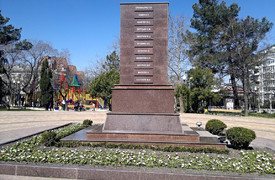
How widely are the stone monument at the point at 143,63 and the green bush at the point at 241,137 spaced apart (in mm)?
2138

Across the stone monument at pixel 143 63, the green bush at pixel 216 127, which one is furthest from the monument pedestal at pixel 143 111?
the green bush at pixel 216 127

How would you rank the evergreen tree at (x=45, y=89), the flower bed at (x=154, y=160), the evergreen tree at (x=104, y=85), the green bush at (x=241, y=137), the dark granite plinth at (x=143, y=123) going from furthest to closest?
the evergreen tree at (x=45, y=89) < the evergreen tree at (x=104, y=85) < the dark granite plinth at (x=143, y=123) < the green bush at (x=241, y=137) < the flower bed at (x=154, y=160)

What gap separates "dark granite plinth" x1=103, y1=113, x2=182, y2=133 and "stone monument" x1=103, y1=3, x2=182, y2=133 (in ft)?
0.51

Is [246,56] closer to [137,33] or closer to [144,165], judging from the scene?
[137,33]

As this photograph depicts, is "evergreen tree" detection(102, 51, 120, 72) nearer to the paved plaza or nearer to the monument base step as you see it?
the paved plaza

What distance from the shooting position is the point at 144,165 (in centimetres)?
498

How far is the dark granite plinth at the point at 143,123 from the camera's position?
7.39 metres

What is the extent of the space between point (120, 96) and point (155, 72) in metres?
1.66

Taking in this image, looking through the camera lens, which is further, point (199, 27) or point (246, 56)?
point (199, 27)

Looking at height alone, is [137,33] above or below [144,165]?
above

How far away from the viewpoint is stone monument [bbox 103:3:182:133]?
792 centimetres

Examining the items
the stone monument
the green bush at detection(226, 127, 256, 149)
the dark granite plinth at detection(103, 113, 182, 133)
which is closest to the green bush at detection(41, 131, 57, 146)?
the dark granite plinth at detection(103, 113, 182, 133)

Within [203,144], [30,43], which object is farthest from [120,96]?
[30,43]

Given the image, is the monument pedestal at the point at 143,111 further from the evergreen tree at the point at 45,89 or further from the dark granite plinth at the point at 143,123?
the evergreen tree at the point at 45,89
